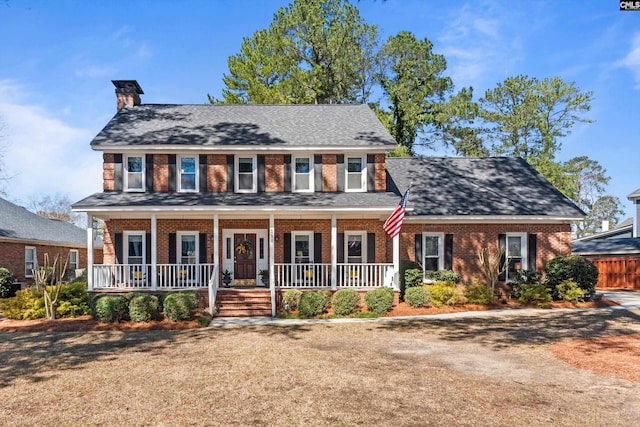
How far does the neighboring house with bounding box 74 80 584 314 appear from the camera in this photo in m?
17.1

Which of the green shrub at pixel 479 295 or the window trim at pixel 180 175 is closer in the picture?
the green shrub at pixel 479 295

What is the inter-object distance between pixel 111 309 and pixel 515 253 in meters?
15.7

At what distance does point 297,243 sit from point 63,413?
41.3ft

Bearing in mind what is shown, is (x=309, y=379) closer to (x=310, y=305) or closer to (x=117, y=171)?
(x=310, y=305)

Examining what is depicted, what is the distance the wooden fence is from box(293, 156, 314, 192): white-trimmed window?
20499mm

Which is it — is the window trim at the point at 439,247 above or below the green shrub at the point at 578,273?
above

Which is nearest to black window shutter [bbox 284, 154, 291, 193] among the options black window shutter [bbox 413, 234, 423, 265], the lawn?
black window shutter [bbox 413, 234, 423, 265]

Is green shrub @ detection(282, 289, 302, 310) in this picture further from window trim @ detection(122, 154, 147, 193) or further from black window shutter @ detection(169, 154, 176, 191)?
window trim @ detection(122, 154, 147, 193)

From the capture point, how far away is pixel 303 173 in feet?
61.7

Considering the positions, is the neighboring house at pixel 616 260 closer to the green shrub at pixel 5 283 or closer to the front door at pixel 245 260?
the front door at pixel 245 260

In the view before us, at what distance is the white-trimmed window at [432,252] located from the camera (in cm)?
1934

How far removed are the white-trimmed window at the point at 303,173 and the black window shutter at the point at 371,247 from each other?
121 inches

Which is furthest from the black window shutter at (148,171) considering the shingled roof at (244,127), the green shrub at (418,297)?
the green shrub at (418,297)

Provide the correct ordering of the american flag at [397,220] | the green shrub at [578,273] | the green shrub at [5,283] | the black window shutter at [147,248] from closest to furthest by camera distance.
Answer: the american flag at [397,220] < the green shrub at [578,273] < the black window shutter at [147,248] < the green shrub at [5,283]
